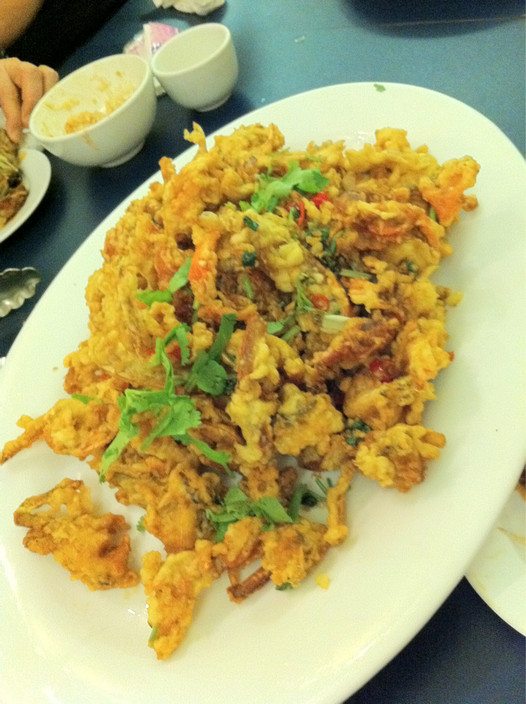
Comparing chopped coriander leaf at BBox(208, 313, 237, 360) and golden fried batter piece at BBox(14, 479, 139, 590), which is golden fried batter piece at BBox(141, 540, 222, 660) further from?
chopped coriander leaf at BBox(208, 313, 237, 360)

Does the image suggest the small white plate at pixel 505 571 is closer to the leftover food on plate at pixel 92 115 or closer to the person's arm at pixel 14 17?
the leftover food on plate at pixel 92 115

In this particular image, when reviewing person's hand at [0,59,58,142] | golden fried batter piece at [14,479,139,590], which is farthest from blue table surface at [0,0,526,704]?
golden fried batter piece at [14,479,139,590]

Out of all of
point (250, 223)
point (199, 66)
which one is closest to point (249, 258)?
point (250, 223)

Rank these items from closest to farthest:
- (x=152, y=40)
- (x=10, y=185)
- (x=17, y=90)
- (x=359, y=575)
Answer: (x=359, y=575)
(x=10, y=185)
(x=152, y=40)
(x=17, y=90)

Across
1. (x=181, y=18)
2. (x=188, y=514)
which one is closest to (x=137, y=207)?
(x=188, y=514)

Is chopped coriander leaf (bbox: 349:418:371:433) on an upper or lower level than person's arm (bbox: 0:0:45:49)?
lower

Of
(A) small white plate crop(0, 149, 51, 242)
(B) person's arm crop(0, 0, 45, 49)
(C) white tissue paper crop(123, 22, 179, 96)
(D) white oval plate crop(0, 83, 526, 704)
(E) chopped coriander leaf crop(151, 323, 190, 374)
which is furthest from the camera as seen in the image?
(B) person's arm crop(0, 0, 45, 49)

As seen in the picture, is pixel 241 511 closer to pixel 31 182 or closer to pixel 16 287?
pixel 16 287

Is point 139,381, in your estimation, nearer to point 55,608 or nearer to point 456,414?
point 55,608

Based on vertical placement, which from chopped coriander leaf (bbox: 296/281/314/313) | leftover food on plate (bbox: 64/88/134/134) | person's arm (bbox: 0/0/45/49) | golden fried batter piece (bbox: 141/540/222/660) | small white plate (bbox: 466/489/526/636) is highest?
person's arm (bbox: 0/0/45/49)
